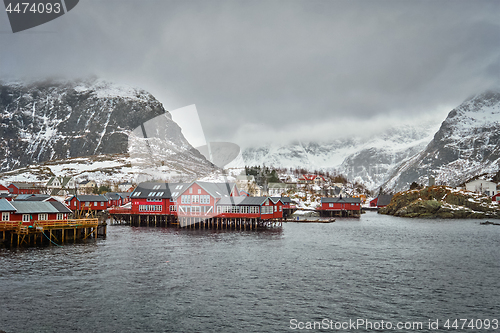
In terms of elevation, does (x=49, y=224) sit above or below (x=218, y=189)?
below

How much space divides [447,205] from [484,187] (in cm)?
4341

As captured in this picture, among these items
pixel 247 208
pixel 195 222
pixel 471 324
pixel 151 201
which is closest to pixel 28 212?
pixel 195 222

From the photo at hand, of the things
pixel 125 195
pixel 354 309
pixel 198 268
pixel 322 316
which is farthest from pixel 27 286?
pixel 125 195

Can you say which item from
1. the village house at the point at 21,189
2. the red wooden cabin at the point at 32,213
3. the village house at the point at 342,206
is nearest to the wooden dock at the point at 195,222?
the red wooden cabin at the point at 32,213

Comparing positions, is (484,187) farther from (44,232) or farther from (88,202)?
(44,232)

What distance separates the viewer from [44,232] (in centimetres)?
6606

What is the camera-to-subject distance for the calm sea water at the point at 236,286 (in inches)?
1168

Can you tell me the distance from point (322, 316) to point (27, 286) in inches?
1058

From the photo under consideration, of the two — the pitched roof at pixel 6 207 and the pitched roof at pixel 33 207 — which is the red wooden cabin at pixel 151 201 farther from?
the pitched roof at pixel 6 207

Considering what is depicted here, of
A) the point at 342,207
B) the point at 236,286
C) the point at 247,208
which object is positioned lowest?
the point at 236,286

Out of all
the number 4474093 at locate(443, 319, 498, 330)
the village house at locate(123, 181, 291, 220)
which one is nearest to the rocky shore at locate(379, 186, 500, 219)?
the village house at locate(123, 181, 291, 220)

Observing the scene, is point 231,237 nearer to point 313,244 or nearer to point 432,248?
point 313,244

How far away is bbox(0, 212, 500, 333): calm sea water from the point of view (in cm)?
2966

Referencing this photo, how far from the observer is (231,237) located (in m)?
77.4
